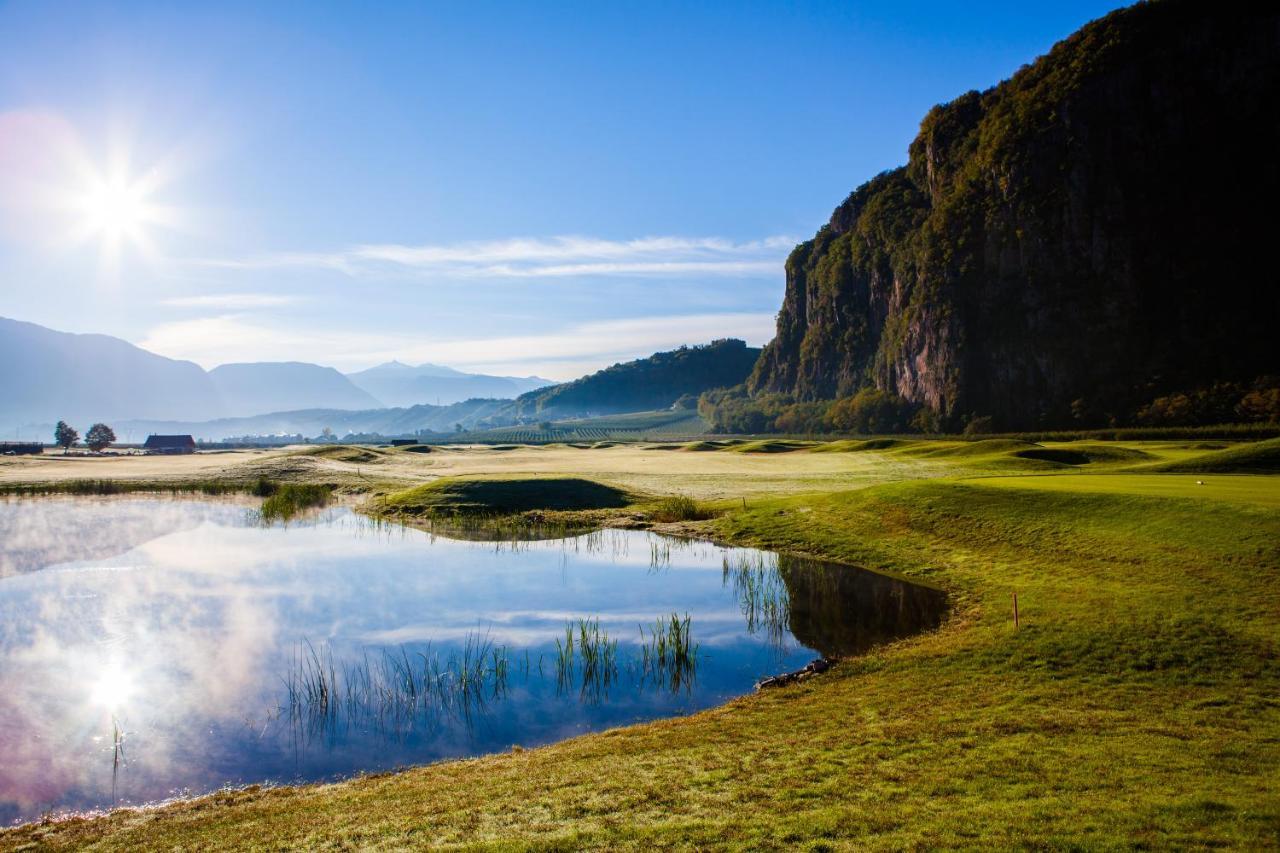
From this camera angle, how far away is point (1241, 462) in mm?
42594

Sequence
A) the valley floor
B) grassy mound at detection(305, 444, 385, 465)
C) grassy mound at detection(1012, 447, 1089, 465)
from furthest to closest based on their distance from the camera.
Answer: grassy mound at detection(305, 444, 385, 465)
grassy mound at detection(1012, 447, 1089, 465)
the valley floor

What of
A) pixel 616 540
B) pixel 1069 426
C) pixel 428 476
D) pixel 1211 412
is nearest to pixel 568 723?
pixel 616 540

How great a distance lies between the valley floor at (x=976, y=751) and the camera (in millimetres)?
9867

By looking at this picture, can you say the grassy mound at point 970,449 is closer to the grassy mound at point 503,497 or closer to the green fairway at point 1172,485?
the green fairway at point 1172,485

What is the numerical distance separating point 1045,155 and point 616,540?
682 ft

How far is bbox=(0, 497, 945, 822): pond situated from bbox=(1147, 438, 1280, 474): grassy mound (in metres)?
26.9

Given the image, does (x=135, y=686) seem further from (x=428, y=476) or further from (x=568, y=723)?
(x=428, y=476)

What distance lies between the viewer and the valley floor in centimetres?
987

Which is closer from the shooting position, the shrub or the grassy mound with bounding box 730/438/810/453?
the shrub

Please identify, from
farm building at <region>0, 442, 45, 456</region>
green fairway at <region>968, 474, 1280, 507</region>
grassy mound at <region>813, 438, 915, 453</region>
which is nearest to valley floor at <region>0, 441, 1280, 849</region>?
green fairway at <region>968, 474, 1280, 507</region>

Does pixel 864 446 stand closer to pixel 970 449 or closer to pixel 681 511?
pixel 970 449

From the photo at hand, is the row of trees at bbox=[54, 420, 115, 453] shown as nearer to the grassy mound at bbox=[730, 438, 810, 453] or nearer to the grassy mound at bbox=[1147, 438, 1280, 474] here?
the grassy mound at bbox=[730, 438, 810, 453]

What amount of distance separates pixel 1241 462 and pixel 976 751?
42.2m

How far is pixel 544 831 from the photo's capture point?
10344mm
